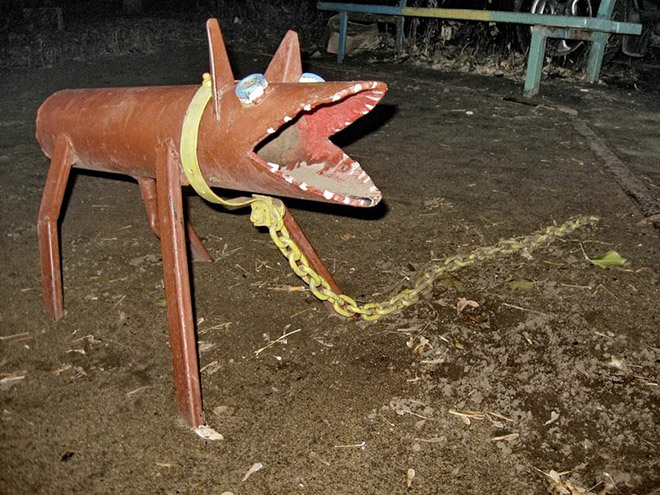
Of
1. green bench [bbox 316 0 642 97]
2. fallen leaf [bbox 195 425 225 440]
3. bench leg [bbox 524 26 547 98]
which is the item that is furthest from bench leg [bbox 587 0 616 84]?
fallen leaf [bbox 195 425 225 440]

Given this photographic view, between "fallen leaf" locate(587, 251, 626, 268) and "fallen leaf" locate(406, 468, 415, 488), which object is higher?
"fallen leaf" locate(587, 251, 626, 268)

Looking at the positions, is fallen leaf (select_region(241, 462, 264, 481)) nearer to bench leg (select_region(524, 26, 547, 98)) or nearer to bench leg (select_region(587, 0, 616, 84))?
bench leg (select_region(524, 26, 547, 98))

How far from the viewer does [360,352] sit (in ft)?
7.50

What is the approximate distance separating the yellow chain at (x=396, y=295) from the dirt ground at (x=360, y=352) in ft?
0.20

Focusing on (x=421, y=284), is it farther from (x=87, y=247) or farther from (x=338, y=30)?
(x=338, y=30)

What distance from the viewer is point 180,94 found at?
1952 mm

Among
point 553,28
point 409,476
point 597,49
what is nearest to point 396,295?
point 409,476

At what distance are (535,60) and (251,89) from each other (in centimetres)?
492

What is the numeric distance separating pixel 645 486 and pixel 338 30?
317 inches

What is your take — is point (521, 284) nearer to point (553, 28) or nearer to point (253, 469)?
point (253, 469)

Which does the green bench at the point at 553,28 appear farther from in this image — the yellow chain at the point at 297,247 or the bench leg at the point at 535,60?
the yellow chain at the point at 297,247

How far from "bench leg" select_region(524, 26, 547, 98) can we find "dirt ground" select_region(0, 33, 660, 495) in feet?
6.69

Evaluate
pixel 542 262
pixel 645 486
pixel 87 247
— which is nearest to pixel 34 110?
pixel 87 247

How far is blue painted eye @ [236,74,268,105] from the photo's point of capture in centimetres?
169
